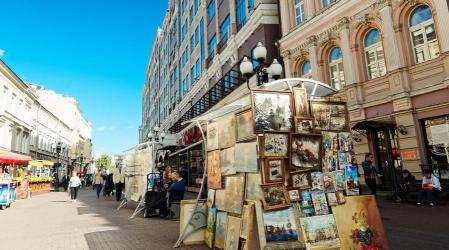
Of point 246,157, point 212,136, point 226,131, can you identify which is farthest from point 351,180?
point 212,136

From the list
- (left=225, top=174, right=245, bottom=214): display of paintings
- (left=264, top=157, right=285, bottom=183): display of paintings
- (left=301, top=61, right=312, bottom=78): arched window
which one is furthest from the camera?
(left=301, top=61, right=312, bottom=78): arched window

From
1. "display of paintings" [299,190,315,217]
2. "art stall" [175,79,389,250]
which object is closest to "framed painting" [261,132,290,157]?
"art stall" [175,79,389,250]

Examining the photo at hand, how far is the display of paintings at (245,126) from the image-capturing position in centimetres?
511

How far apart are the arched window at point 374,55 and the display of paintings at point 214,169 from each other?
11564mm

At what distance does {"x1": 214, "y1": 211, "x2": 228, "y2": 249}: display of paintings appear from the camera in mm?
5621

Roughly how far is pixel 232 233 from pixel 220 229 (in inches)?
25.4

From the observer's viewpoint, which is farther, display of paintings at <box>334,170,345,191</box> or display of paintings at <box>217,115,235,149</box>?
display of paintings at <box>217,115,235,149</box>

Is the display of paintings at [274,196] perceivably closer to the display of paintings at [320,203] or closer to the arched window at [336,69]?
the display of paintings at [320,203]

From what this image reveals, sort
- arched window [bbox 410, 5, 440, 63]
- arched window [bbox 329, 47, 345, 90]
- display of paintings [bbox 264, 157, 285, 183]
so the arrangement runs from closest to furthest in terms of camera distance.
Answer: display of paintings [bbox 264, 157, 285, 183]
arched window [bbox 410, 5, 440, 63]
arched window [bbox 329, 47, 345, 90]

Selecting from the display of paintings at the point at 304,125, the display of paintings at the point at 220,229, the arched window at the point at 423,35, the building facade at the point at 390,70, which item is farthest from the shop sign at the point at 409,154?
the display of paintings at the point at 220,229

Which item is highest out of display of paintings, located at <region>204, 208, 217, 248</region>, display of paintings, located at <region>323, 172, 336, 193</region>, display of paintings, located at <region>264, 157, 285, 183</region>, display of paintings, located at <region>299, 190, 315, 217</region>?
display of paintings, located at <region>264, 157, 285, 183</region>

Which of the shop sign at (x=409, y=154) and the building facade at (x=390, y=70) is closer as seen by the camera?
the building facade at (x=390, y=70)

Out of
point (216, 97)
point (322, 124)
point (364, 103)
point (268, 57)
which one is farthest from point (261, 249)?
point (216, 97)

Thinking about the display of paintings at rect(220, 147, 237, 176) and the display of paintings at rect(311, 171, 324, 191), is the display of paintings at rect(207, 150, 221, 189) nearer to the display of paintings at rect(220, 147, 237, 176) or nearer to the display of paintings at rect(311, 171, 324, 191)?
the display of paintings at rect(220, 147, 237, 176)
